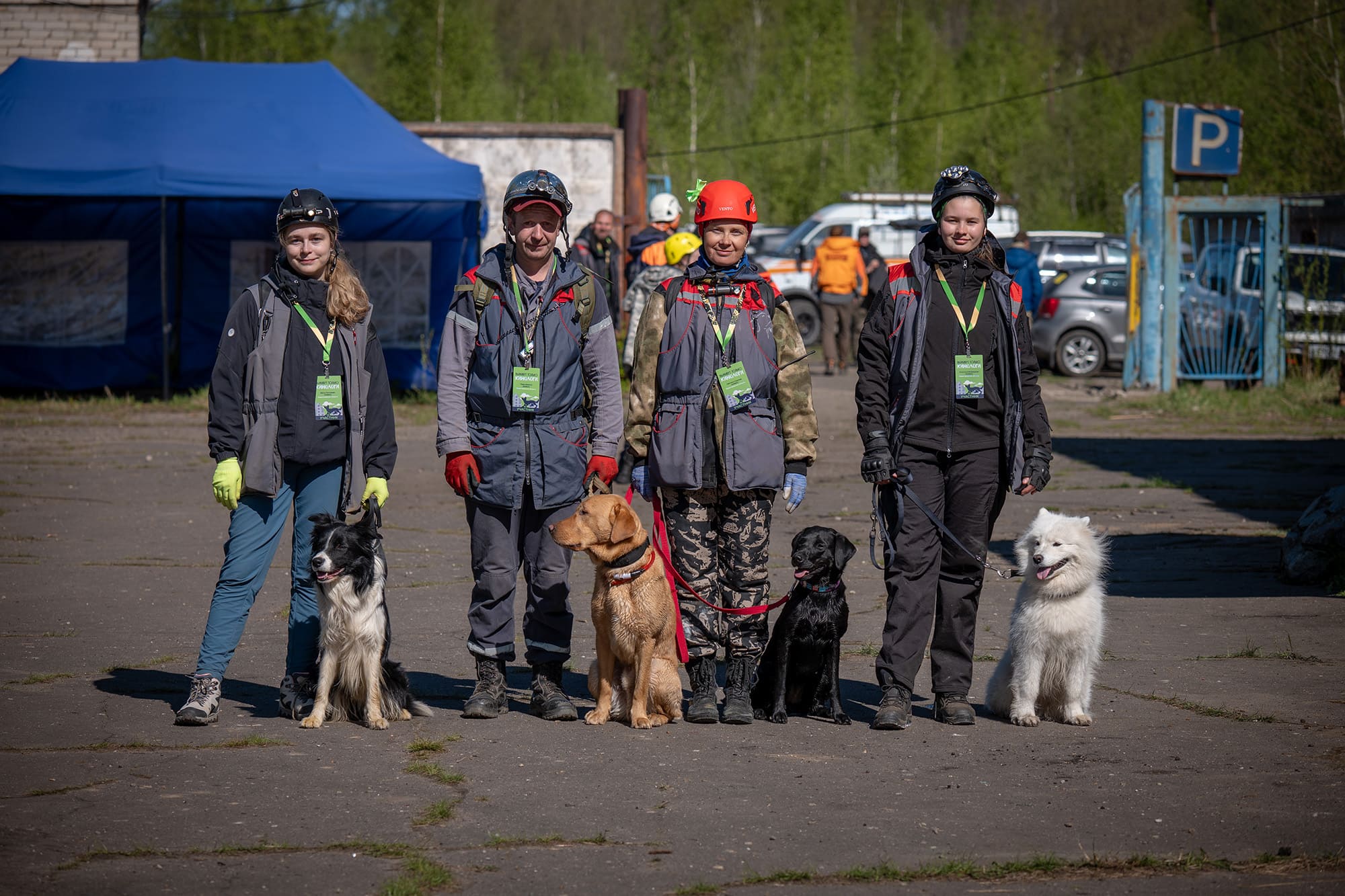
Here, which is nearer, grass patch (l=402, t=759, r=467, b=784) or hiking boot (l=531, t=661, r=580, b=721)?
grass patch (l=402, t=759, r=467, b=784)

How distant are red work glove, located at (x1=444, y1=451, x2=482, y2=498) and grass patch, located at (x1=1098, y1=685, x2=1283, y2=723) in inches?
121

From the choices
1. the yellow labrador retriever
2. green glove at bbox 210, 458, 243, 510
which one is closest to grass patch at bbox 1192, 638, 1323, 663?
the yellow labrador retriever

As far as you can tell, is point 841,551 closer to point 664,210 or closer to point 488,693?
point 488,693

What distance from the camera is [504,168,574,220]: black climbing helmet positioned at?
5.79m

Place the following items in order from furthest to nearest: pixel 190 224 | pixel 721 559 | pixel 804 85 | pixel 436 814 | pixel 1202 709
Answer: pixel 804 85
pixel 190 224
pixel 1202 709
pixel 721 559
pixel 436 814

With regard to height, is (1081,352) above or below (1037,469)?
above

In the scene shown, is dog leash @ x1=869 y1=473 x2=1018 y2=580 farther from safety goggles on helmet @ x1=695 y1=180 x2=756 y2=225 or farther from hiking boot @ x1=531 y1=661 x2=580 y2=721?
hiking boot @ x1=531 y1=661 x2=580 y2=721

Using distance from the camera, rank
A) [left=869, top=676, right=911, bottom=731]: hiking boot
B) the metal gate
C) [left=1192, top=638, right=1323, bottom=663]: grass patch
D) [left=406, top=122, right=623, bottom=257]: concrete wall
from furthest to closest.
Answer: [left=406, top=122, right=623, bottom=257]: concrete wall, the metal gate, [left=1192, top=638, right=1323, bottom=663]: grass patch, [left=869, top=676, right=911, bottom=731]: hiking boot

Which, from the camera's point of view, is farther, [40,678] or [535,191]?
[40,678]

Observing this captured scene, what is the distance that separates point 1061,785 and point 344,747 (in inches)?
106

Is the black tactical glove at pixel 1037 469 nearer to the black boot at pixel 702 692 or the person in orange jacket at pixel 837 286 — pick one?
the black boot at pixel 702 692

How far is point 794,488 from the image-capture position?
19.2 ft

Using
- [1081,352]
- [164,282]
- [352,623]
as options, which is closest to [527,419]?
[352,623]

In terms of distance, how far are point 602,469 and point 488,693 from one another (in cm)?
107
